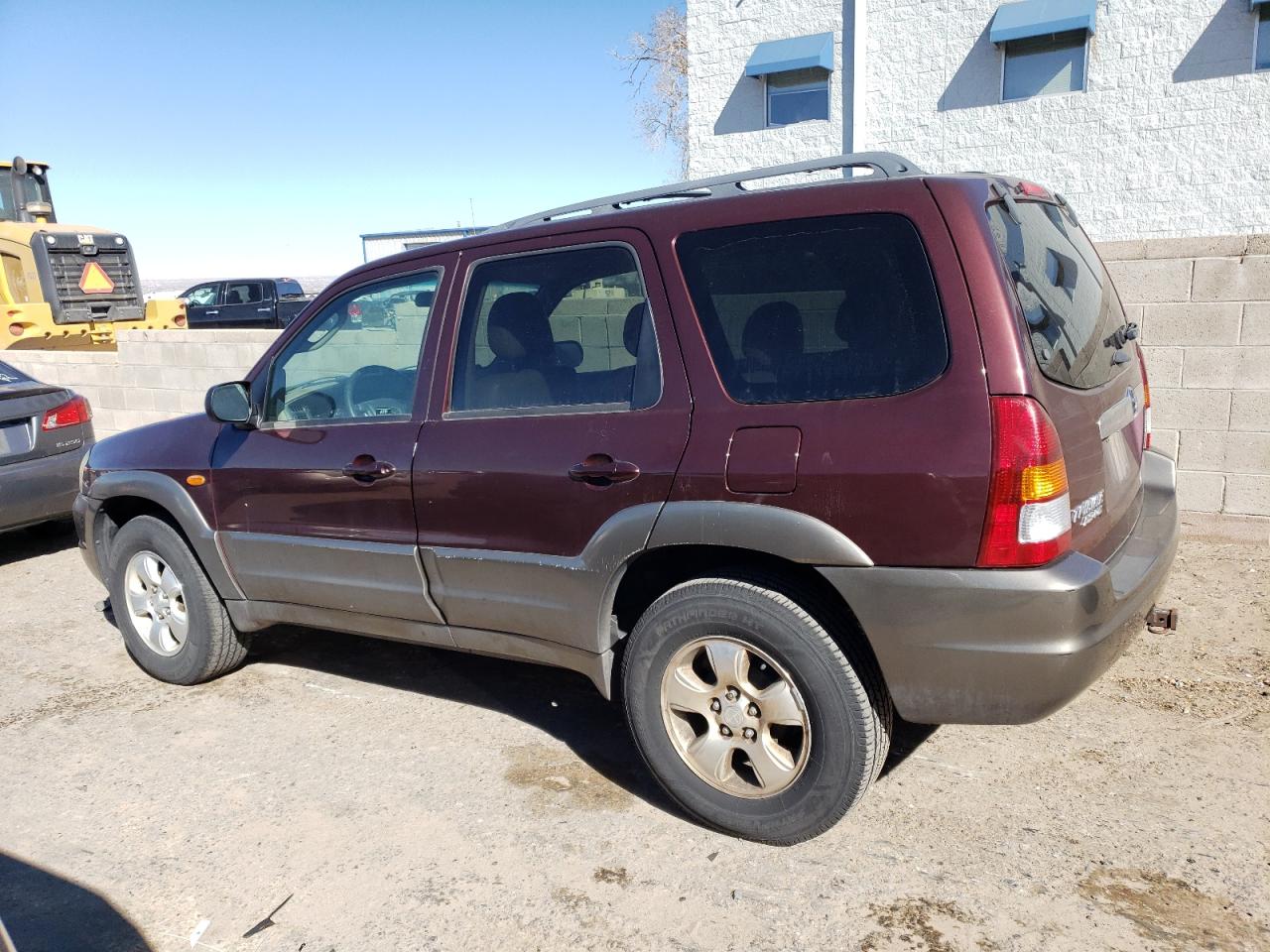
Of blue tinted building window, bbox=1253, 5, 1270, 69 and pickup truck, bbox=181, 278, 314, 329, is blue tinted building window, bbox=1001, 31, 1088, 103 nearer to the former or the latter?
blue tinted building window, bbox=1253, 5, 1270, 69

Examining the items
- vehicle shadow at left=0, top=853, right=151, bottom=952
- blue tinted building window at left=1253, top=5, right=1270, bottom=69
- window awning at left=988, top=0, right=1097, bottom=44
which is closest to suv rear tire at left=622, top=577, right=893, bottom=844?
vehicle shadow at left=0, top=853, right=151, bottom=952

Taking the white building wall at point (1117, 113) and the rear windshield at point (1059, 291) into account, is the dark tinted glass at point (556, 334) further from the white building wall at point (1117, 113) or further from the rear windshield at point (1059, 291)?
the white building wall at point (1117, 113)

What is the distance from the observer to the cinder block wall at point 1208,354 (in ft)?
17.5

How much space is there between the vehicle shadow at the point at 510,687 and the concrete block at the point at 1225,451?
298 centimetres

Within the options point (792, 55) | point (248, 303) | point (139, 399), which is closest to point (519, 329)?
point (139, 399)

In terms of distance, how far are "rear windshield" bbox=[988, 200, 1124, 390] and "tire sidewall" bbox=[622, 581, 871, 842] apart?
101cm

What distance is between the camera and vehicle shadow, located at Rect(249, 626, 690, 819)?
3697 millimetres

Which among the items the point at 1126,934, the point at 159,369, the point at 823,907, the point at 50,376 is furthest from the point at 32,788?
the point at 50,376

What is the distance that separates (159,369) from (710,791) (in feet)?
28.4

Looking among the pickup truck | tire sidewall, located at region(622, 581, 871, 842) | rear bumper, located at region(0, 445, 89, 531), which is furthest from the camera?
the pickup truck

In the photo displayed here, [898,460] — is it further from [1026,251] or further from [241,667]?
[241,667]

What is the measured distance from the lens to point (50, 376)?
11.2 m

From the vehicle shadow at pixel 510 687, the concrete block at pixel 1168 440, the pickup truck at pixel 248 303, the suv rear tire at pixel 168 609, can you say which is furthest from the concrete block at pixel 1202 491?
the pickup truck at pixel 248 303

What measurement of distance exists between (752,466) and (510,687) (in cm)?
209
